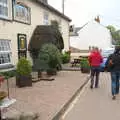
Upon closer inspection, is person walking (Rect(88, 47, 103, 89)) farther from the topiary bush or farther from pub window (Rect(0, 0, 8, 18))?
pub window (Rect(0, 0, 8, 18))

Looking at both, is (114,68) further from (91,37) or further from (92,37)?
(91,37)

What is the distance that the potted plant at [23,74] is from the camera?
15.2 metres

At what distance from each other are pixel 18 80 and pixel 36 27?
11.0 meters

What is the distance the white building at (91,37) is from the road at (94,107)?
2270 inches

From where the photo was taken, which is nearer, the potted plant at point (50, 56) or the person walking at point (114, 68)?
the person walking at point (114, 68)

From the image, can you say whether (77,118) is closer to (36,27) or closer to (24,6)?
(24,6)

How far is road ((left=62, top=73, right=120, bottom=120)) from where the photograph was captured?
360 inches

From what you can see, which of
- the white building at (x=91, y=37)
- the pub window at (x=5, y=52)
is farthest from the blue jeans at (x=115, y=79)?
the white building at (x=91, y=37)

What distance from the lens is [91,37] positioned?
71812 millimetres

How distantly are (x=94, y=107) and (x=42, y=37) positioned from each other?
14.7m

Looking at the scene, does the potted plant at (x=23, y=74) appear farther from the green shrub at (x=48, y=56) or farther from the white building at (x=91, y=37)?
the white building at (x=91, y=37)

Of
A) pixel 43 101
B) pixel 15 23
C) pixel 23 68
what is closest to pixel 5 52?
pixel 15 23

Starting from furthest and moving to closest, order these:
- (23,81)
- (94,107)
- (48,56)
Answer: (48,56), (23,81), (94,107)

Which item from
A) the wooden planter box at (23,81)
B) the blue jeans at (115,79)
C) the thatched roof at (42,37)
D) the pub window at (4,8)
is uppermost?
the pub window at (4,8)
